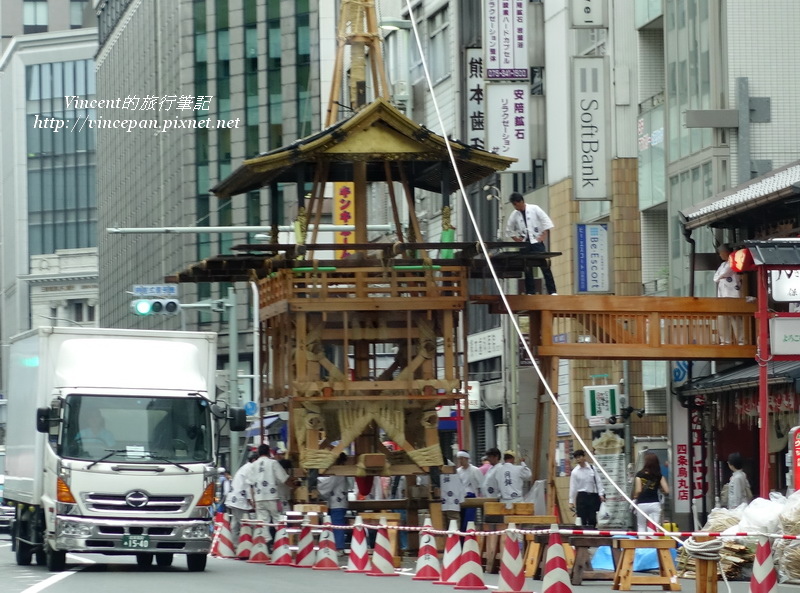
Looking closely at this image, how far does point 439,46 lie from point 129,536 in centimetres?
3189

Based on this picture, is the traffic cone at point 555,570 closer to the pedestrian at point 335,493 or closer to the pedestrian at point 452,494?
the pedestrian at point 452,494

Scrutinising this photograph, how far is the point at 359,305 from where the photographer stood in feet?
87.2

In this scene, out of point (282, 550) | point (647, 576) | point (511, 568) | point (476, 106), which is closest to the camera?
point (511, 568)

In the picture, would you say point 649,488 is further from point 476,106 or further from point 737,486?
point 476,106

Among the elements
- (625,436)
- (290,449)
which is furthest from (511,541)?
(625,436)

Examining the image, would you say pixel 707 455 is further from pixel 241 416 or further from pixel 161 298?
pixel 161 298

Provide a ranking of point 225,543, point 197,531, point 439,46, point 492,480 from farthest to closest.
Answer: point 439,46 → point 225,543 → point 492,480 → point 197,531

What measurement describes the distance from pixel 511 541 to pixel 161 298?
26640 millimetres

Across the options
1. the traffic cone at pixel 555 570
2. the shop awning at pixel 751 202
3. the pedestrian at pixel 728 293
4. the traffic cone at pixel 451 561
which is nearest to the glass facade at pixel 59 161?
the shop awning at pixel 751 202

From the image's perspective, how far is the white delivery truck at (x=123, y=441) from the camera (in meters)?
23.9

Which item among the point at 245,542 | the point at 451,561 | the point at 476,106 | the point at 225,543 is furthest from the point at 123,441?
the point at 476,106

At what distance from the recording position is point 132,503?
78.8 ft

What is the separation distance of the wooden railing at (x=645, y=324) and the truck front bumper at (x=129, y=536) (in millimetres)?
6444

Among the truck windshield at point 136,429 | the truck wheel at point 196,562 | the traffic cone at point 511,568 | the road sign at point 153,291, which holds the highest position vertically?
the road sign at point 153,291
